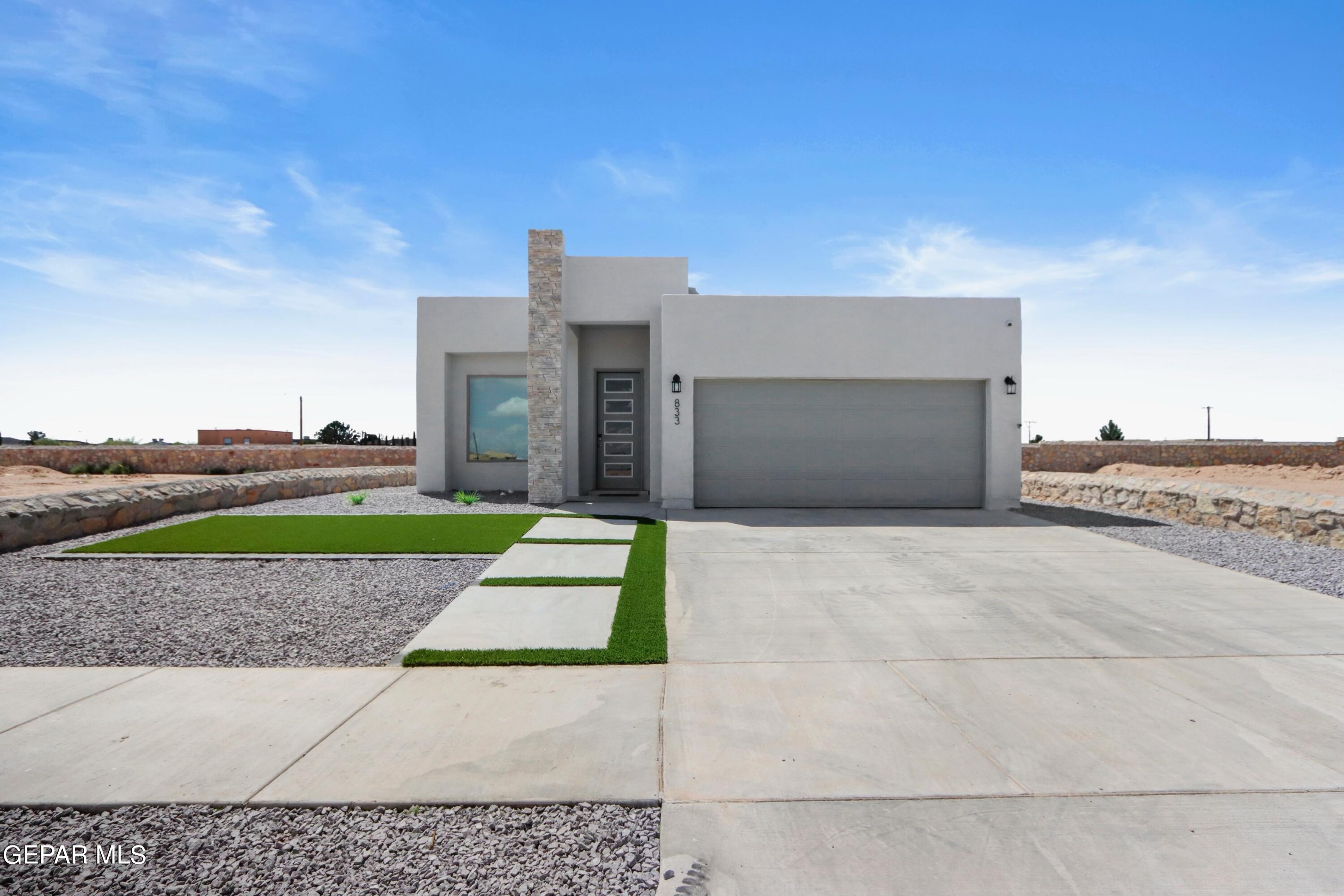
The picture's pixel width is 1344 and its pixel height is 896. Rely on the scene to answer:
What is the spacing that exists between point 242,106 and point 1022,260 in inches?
501

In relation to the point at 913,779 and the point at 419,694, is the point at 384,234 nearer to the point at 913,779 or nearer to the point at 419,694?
the point at 419,694

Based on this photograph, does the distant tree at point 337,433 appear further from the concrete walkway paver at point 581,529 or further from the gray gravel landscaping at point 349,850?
the gray gravel landscaping at point 349,850

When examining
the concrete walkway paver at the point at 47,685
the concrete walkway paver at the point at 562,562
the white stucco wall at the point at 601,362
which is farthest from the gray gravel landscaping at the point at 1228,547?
the concrete walkway paver at the point at 47,685

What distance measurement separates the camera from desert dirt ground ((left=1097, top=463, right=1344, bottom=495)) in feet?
54.2

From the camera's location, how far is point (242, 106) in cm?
839

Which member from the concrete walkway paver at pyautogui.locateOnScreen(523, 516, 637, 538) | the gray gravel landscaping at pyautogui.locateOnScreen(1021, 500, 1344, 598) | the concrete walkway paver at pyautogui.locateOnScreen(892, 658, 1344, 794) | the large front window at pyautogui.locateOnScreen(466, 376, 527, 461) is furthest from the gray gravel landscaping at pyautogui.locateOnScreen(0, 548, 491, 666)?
the gray gravel landscaping at pyautogui.locateOnScreen(1021, 500, 1344, 598)

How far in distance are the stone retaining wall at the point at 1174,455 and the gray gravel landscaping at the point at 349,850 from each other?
23626 mm

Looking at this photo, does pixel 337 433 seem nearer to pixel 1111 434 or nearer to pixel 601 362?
pixel 601 362

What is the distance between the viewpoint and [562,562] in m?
6.45

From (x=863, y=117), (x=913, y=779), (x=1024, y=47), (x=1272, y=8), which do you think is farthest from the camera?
(x=863, y=117)

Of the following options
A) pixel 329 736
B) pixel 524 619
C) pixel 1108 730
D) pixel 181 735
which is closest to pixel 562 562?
pixel 524 619

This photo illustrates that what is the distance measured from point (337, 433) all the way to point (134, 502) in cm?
2868

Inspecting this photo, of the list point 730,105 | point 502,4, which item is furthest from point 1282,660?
point 502,4

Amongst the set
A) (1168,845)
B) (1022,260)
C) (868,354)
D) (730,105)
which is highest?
(730,105)
